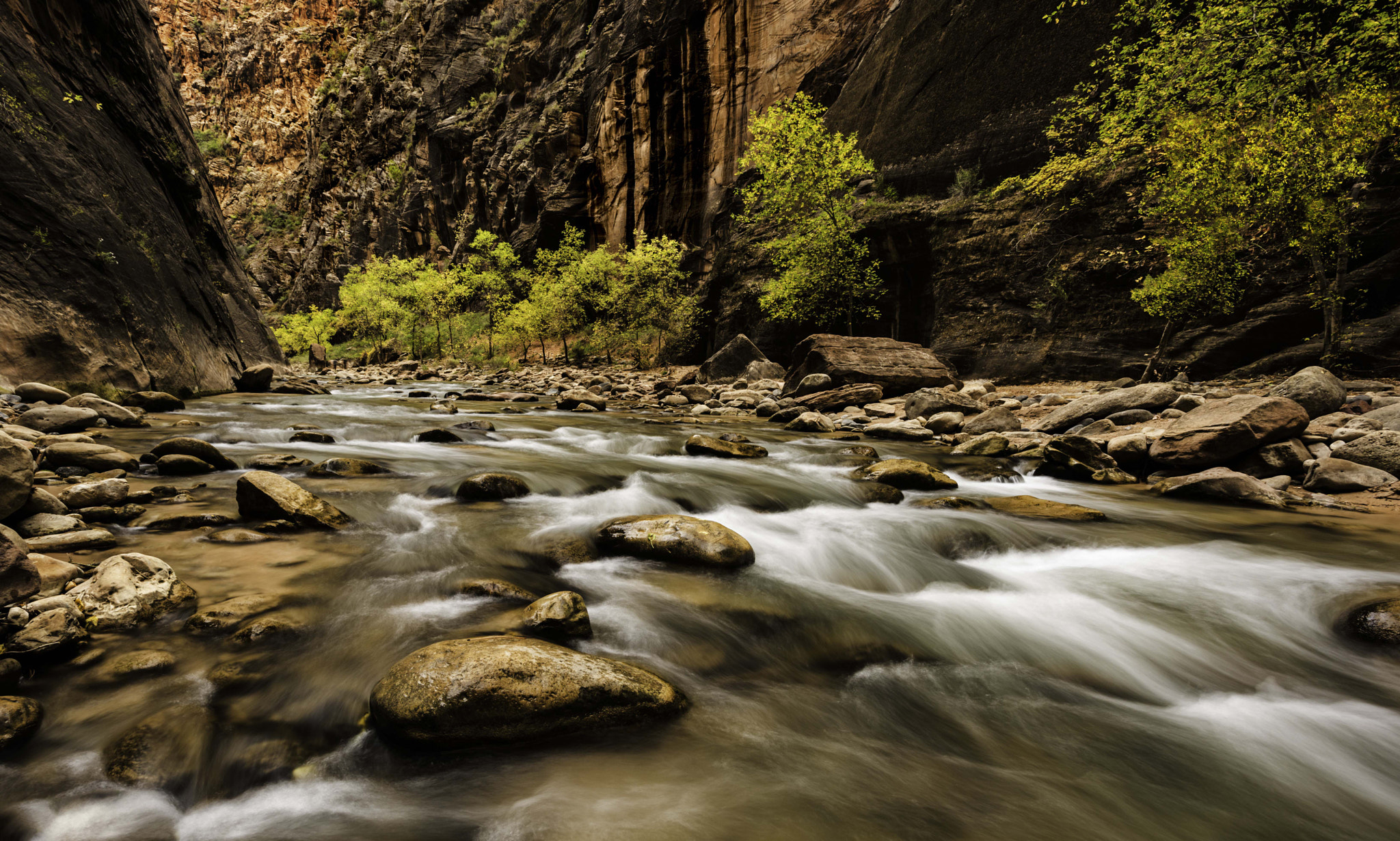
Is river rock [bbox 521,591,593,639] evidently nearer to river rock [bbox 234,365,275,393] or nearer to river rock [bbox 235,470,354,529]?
river rock [bbox 235,470,354,529]

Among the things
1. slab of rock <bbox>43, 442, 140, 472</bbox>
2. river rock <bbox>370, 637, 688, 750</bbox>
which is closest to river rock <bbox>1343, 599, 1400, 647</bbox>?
river rock <bbox>370, 637, 688, 750</bbox>

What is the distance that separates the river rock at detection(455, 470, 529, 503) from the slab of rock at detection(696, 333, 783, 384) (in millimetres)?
14972

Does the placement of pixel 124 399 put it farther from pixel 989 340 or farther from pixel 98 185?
pixel 989 340

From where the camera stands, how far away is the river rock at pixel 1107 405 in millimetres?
9016

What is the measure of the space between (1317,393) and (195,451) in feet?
46.0

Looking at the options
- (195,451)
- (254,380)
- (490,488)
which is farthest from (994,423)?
(254,380)

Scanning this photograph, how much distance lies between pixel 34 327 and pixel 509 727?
36.1 ft

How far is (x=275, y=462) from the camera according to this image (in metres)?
6.05

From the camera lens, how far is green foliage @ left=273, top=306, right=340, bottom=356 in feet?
184

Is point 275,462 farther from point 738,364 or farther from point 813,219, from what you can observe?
point 813,219

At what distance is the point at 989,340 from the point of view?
1586 cm

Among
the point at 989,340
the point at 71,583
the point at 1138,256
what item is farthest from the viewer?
the point at 989,340

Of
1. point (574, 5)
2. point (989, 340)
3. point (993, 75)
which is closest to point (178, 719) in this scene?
point (989, 340)

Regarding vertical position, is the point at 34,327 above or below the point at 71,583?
above
